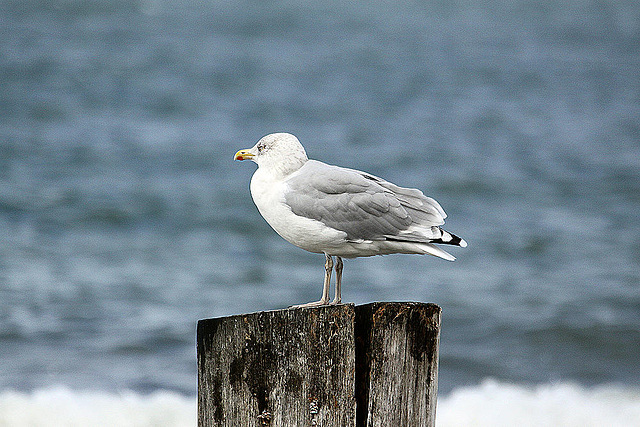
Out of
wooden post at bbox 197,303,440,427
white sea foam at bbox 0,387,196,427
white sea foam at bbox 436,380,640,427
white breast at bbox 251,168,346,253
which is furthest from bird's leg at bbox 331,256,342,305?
white sea foam at bbox 436,380,640,427

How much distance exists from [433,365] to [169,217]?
29.2 ft

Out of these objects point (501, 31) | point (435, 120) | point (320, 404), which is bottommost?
point (320, 404)

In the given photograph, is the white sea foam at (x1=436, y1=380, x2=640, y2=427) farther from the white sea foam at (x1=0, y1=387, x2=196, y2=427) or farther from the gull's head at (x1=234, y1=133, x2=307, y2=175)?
the gull's head at (x1=234, y1=133, x2=307, y2=175)

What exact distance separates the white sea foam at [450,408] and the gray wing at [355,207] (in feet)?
10.8

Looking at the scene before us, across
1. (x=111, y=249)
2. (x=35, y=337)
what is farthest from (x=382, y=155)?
(x=35, y=337)

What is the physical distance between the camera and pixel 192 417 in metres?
6.17

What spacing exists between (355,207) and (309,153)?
953 centimetres

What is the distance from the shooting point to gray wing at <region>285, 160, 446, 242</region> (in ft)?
11.0

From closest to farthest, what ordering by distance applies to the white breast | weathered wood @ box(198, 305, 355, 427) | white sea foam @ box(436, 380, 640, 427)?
weathered wood @ box(198, 305, 355, 427) < the white breast < white sea foam @ box(436, 380, 640, 427)

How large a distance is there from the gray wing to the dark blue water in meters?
3.63

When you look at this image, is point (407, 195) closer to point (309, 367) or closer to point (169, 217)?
point (309, 367)

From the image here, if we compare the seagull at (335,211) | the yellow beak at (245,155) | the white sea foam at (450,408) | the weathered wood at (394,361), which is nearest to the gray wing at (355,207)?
the seagull at (335,211)

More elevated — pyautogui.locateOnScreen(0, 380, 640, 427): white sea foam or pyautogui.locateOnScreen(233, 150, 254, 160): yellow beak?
pyautogui.locateOnScreen(233, 150, 254, 160): yellow beak

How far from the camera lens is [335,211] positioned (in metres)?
3.38
